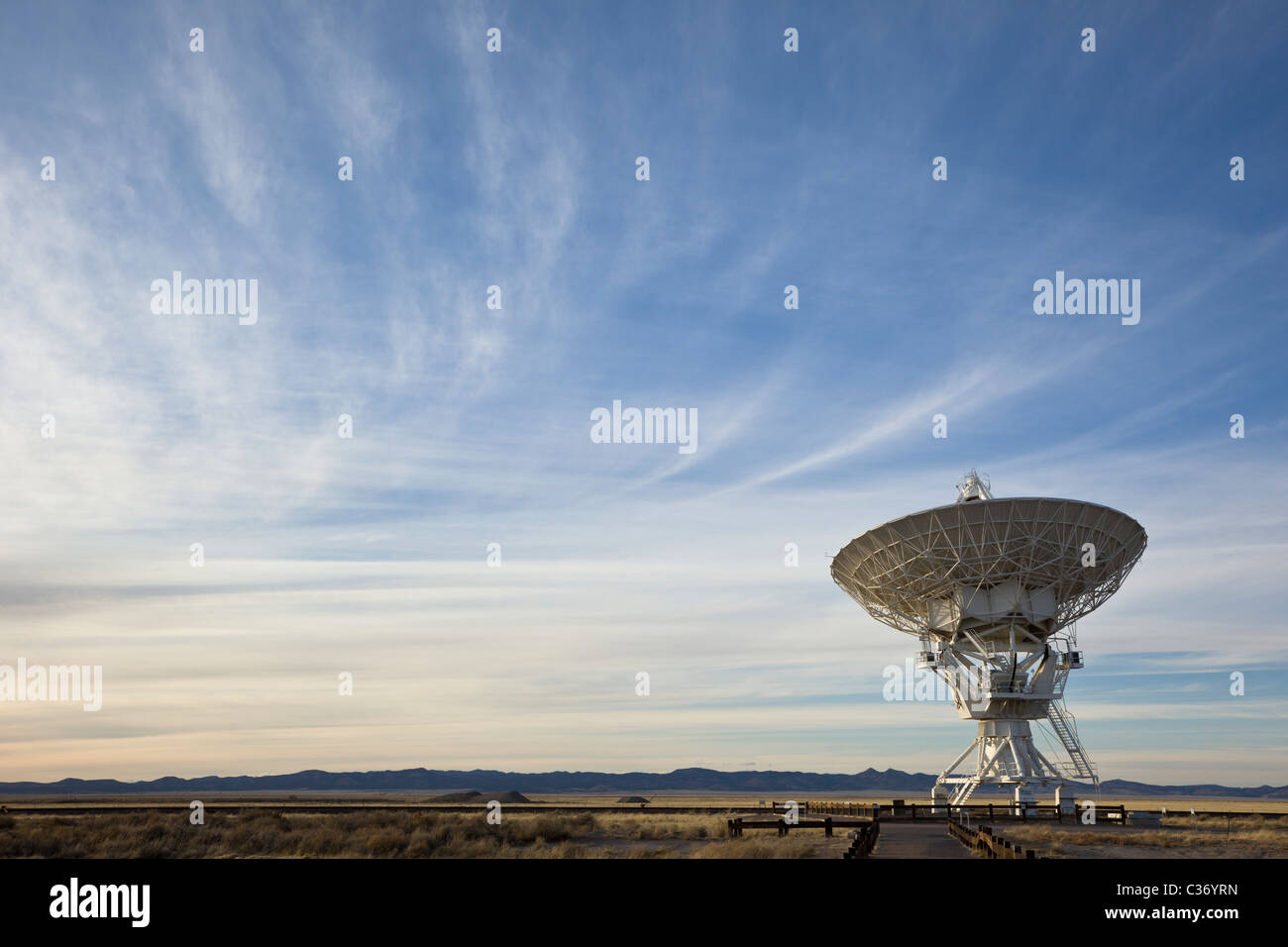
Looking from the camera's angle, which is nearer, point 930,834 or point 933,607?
point 930,834

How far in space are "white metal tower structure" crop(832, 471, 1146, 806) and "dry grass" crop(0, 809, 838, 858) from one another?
16.4 m

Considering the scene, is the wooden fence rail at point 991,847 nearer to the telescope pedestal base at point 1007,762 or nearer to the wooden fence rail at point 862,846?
the wooden fence rail at point 862,846

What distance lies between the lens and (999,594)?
45188 millimetres

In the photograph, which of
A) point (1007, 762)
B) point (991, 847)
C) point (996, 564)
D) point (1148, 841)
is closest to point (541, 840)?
point (991, 847)

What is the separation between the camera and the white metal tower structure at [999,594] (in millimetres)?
43031

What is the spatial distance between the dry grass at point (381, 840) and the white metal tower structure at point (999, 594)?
1643 cm

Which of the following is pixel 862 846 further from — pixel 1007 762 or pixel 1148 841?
pixel 1007 762

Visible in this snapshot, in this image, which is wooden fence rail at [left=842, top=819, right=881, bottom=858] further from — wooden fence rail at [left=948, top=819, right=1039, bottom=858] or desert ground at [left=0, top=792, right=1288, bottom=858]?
wooden fence rail at [left=948, top=819, right=1039, bottom=858]

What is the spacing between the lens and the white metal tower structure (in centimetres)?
4303

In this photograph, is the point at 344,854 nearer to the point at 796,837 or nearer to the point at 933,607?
the point at 796,837

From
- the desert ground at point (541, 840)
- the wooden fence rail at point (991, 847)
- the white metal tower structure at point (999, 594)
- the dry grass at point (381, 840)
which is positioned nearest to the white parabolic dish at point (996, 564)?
the white metal tower structure at point (999, 594)
